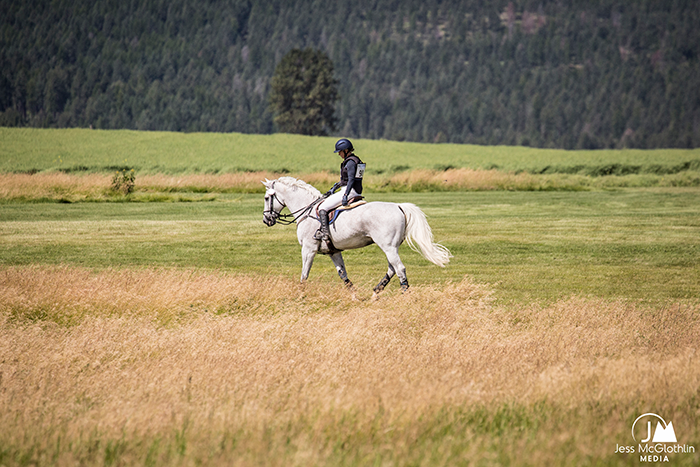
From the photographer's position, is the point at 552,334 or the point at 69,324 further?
the point at 69,324

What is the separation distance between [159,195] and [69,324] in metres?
27.2

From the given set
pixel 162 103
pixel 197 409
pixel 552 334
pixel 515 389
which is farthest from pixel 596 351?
pixel 162 103

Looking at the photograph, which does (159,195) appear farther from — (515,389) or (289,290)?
(515,389)

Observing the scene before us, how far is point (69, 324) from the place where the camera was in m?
9.85

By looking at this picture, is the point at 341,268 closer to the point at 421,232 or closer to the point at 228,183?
the point at 421,232

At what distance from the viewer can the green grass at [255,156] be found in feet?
209

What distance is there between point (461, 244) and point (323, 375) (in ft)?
44.1

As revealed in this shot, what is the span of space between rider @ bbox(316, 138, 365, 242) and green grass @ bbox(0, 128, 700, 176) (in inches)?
1751

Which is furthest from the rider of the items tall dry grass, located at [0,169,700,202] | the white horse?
tall dry grass, located at [0,169,700,202]

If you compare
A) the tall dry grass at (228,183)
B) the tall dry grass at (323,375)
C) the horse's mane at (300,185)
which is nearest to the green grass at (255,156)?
the tall dry grass at (228,183)

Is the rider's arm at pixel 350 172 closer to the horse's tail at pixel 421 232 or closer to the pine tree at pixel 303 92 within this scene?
the horse's tail at pixel 421 232

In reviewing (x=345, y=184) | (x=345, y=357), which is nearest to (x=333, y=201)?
(x=345, y=184)

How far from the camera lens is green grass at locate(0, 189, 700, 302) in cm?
1466

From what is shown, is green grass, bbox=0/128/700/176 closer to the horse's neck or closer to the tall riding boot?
the horse's neck
